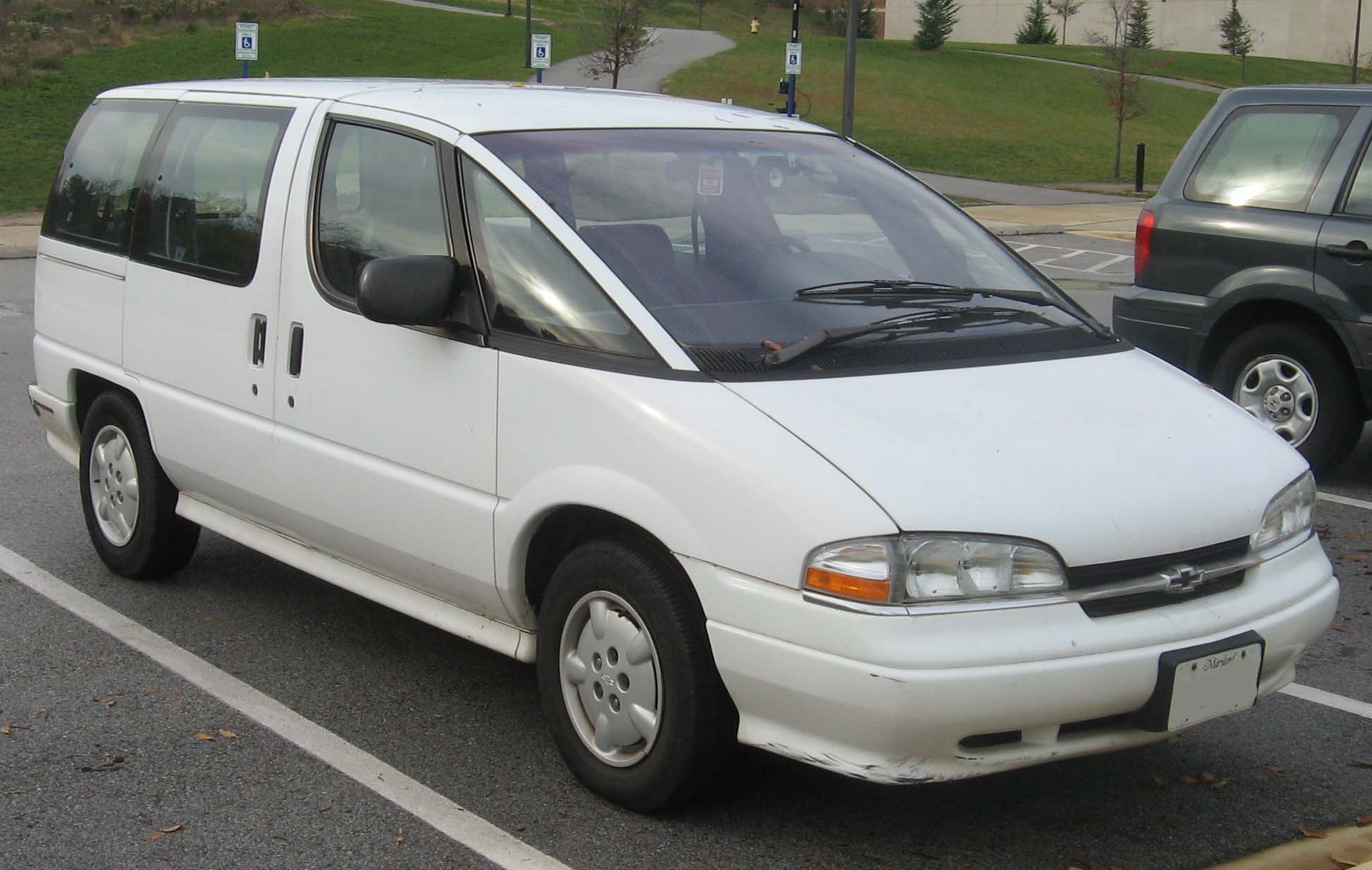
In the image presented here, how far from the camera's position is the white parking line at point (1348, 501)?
24.4ft

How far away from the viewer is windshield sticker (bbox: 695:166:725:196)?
14.8 feet

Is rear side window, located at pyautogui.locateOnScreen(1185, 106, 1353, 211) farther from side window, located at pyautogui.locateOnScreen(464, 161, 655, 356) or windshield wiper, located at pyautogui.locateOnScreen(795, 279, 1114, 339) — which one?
side window, located at pyautogui.locateOnScreen(464, 161, 655, 356)

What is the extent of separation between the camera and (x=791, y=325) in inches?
160

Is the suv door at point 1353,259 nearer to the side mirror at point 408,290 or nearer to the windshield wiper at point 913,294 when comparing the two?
the windshield wiper at point 913,294

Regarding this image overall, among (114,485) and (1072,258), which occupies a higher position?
(1072,258)

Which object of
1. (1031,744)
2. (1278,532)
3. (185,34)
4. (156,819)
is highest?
(185,34)

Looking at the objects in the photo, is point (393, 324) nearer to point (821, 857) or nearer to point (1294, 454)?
point (821, 857)

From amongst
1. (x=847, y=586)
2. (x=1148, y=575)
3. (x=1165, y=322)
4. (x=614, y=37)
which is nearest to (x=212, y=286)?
(x=847, y=586)

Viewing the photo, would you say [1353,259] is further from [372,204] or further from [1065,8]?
[1065,8]

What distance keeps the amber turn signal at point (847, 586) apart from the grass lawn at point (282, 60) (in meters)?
23.9

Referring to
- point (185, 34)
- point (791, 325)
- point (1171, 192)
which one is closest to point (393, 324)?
point (791, 325)

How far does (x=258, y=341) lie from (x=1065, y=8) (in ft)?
271

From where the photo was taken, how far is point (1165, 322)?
821 centimetres

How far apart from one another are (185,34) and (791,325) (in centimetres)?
5706
